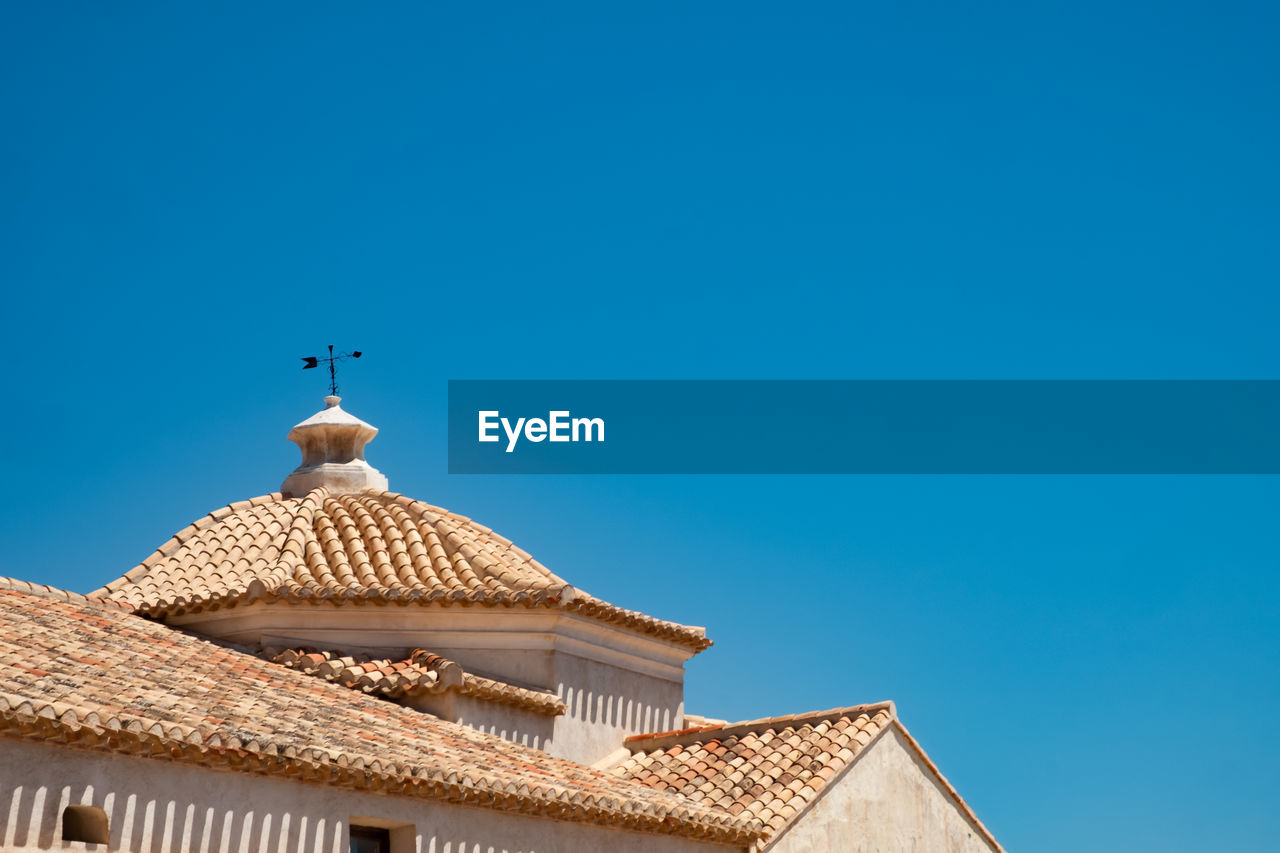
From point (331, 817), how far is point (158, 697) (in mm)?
1509

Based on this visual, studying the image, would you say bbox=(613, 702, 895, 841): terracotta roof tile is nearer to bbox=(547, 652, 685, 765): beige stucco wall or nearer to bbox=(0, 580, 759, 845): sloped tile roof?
bbox=(547, 652, 685, 765): beige stucco wall

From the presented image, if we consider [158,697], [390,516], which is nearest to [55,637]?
[158,697]

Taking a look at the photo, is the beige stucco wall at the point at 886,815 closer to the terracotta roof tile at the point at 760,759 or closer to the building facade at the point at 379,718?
the building facade at the point at 379,718

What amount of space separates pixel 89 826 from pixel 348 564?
281 inches

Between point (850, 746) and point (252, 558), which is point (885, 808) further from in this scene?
point (252, 558)

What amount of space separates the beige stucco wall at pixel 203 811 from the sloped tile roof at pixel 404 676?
94.2 inches

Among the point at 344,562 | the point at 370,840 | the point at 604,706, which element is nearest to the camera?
the point at 370,840

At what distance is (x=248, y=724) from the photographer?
39.2ft

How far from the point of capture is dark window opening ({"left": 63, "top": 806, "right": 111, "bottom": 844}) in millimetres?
10406

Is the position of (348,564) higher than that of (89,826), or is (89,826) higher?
(348,564)

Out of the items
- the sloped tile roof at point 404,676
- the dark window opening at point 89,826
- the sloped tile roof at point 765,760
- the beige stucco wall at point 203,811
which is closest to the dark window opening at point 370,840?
the beige stucco wall at point 203,811

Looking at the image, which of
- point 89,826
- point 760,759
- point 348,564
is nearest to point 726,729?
point 760,759

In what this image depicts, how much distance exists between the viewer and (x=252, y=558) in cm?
1778

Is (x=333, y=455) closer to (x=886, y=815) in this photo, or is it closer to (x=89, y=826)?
(x=886, y=815)
